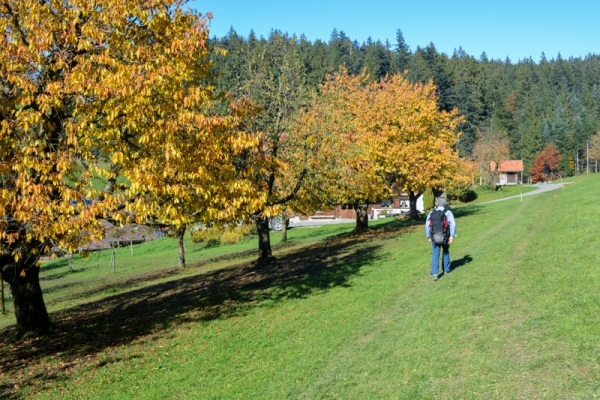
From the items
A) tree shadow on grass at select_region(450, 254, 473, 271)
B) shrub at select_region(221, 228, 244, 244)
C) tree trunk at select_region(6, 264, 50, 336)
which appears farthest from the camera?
shrub at select_region(221, 228, 244, 244)

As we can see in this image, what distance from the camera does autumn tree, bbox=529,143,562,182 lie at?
114562mm

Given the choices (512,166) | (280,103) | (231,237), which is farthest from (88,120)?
(512,166)

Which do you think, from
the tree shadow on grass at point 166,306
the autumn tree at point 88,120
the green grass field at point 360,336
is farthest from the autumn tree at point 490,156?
the autumn tree at point 88,120

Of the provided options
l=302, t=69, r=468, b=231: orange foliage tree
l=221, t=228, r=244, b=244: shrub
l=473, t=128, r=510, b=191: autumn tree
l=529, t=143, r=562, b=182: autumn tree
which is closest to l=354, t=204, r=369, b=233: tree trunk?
l=302, t=69, r=468, b=231: orange foliage tree

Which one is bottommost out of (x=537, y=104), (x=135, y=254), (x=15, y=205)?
(x=135, y=254)

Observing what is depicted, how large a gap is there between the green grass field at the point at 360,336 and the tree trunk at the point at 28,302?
19.3 inches

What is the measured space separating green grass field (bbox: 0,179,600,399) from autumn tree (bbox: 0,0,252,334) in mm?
2532

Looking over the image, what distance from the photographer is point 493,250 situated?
49.2ft

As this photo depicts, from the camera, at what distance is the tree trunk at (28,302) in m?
11.4

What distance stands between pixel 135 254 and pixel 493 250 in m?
37.8

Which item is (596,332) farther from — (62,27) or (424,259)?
(62,27)

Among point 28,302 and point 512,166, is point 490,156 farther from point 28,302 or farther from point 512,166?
point 28,302

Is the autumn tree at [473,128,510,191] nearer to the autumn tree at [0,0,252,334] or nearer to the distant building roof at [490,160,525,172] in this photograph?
→ the distant building roof at [490,160,525,172]

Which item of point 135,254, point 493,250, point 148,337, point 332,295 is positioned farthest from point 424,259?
point 135,254
